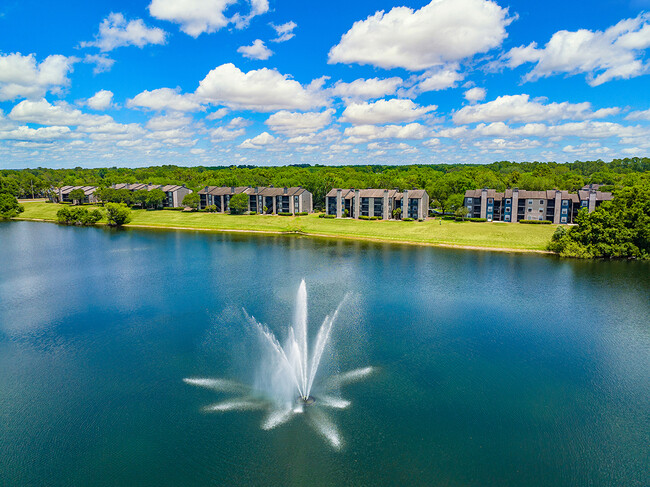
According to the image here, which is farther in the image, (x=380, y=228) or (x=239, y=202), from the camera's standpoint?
(x=239, y=202)

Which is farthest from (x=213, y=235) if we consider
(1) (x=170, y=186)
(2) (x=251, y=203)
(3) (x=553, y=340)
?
(3) (x=553, y=340)

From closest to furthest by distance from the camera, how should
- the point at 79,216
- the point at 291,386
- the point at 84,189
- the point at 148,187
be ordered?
the point at 291,386
the point at 79,216
the point at 148,187
the point at 84,189

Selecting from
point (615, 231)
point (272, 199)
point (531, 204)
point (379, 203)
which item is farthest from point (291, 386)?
point (272, 199)

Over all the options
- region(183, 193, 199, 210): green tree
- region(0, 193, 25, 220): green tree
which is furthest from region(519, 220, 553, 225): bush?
region(0, 193, 25, 220): green tree

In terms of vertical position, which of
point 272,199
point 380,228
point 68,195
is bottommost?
point 380,228

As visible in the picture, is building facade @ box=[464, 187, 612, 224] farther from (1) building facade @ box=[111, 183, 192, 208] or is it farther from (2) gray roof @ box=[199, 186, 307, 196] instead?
(1) building facade @ box=[111, 183, 192, 208]

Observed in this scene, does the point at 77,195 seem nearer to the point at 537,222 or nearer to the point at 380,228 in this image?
the point at 380,228
